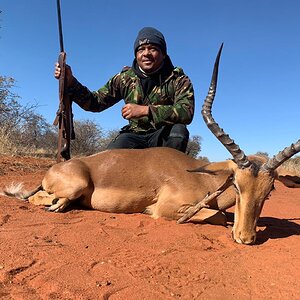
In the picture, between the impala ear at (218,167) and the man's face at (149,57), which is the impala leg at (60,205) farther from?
the man's face at (149,57)

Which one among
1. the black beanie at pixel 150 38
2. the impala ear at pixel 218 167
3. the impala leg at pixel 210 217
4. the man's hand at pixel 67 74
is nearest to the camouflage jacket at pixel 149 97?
the man's hand at pixel 67 74

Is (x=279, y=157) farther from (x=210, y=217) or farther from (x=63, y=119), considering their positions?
(x=63, y=119)

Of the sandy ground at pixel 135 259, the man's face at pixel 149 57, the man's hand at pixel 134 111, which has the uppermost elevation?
the man's face at pixel 149 57

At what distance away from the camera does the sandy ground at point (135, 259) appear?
7.94ft

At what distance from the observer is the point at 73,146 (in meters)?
18.0

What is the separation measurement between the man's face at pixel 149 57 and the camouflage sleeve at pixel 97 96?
1.92 ft

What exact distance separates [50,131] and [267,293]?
60.5 ft

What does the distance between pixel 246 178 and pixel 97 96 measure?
135 inches

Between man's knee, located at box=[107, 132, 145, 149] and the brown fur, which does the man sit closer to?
man's knee, located at box=[107, 132, 145, 149]

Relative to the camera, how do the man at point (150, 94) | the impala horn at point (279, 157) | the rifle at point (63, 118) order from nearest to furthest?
the impala horn at point (279, 157)
the man at point (150, 94)
the rifle at point (63, 118)

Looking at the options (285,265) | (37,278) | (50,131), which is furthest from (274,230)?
(50,131)

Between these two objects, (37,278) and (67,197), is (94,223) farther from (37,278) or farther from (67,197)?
(37,278)

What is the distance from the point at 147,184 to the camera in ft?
16.1

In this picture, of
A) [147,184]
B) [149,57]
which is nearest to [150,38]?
[149,57]
